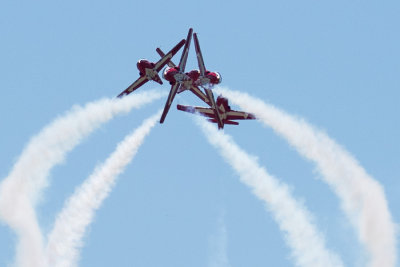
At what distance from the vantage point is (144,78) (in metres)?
162

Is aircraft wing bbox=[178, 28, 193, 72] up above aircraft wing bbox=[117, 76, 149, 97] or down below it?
above

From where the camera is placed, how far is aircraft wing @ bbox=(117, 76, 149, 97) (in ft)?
A: 533

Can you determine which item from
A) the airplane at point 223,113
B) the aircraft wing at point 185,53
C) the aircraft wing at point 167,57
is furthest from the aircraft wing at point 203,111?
the aircraft wing at point 185,53

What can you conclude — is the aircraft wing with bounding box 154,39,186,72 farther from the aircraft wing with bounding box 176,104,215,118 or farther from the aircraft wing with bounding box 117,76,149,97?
the aircraft wing with bounding box 176,104,215,118

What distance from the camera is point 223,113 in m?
168

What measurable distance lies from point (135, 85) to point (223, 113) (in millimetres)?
11549

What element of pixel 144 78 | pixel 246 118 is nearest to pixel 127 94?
pixel 144 78

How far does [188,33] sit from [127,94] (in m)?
10.4

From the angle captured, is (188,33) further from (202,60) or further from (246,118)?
(246,118)

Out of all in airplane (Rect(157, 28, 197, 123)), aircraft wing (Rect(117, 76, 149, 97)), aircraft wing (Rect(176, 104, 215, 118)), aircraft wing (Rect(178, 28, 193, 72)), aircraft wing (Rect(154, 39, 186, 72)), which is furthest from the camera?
aircraft wing (Rect(176, 104, 215, 118))

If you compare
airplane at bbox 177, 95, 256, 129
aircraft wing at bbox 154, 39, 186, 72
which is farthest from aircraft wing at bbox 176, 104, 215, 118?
aircraft wing at bbox 154, 39, 186, 72

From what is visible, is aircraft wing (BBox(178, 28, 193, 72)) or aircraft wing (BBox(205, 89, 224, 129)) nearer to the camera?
aircraft wing (BBox(178, 28, 193, 72))

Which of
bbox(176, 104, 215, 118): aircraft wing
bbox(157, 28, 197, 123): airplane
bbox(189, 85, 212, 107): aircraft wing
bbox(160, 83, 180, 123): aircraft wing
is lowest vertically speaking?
bbox(160, 83, 180, 123): aircraft wing

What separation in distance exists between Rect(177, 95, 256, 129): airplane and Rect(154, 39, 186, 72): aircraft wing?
22.8ft
